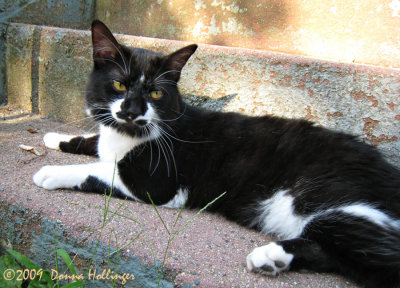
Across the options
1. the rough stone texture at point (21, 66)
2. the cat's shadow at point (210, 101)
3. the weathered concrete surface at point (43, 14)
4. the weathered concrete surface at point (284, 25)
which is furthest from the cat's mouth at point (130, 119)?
the weathered concrete surface at point (43, 14)

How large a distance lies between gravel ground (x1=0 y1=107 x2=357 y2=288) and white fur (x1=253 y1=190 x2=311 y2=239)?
0.21 feet

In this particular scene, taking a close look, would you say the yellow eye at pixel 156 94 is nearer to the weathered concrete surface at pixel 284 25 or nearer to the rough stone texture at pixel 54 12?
the weathered concrete surface at pixel 284 25

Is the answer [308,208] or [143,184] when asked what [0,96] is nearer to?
[143,184]

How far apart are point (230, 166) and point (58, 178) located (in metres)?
0.90

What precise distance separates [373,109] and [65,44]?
7.79 feet

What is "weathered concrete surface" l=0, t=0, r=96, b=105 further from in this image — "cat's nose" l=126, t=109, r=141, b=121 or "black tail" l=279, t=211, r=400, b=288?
"black tail" l=279, t=211, r=400, b=288

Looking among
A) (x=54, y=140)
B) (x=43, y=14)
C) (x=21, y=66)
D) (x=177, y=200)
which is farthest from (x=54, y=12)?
(x=177, y=200)

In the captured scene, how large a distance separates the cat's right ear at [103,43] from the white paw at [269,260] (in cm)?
122

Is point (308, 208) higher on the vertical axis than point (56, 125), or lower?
higher

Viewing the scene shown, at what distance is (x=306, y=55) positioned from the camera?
229cm

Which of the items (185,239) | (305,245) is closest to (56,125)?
(185,239)

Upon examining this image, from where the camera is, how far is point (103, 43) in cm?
170

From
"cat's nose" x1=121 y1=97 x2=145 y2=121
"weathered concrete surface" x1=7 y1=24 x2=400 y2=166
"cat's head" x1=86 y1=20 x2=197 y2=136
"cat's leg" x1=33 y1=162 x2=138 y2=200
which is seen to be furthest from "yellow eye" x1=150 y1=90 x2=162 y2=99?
"weathered concrete surface" x1=7 y1=24 x2=400 y2=166

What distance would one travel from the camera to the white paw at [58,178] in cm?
163
